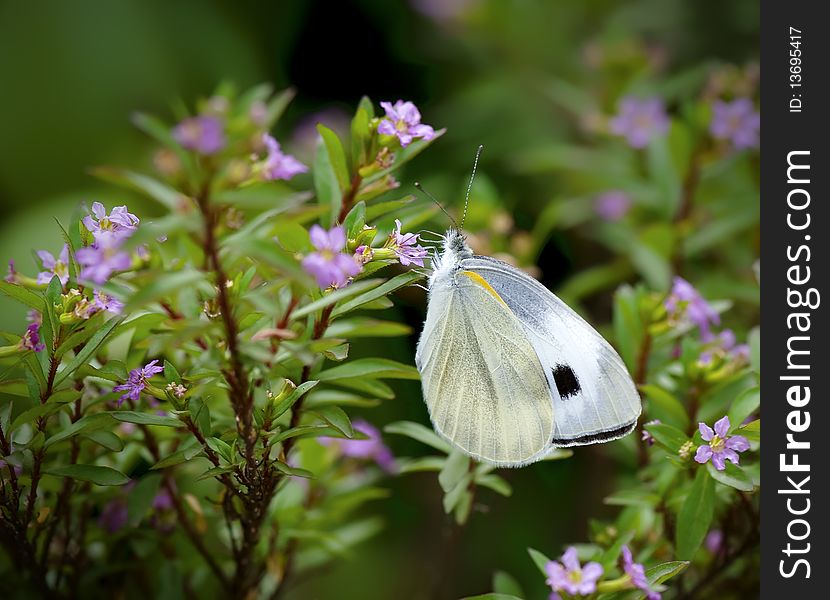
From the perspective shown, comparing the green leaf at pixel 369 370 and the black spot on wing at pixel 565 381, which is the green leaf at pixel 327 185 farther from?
the black spot on wing at pixel 565 381

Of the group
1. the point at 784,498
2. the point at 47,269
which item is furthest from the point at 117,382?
the point at 784,498

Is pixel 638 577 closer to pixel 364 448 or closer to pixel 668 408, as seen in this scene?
pixel 668 408

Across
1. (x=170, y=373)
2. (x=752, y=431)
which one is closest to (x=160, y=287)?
(x=170, y=373)

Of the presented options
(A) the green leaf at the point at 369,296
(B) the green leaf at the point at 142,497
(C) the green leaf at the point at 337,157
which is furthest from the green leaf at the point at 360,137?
(B) the green leaf at the point at 142,497

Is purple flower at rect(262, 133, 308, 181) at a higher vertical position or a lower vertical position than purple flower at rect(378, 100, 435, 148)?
lower

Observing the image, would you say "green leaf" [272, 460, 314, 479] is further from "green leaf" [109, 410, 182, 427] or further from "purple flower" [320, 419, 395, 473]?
"purple flower" [320, 419, 395, 473]

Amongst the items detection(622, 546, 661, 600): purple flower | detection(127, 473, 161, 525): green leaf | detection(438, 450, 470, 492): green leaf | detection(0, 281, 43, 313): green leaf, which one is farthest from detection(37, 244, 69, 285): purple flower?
detection(622, 546, 661, 600): purple flower
